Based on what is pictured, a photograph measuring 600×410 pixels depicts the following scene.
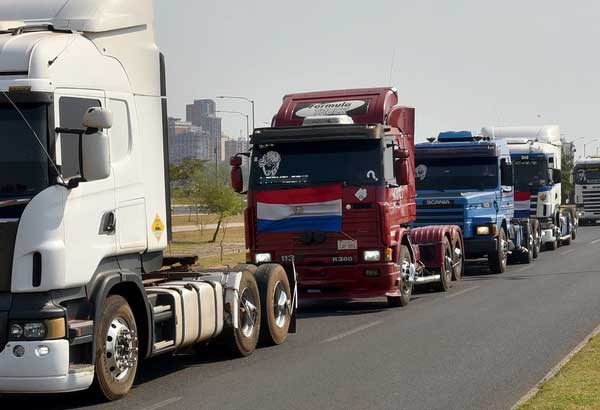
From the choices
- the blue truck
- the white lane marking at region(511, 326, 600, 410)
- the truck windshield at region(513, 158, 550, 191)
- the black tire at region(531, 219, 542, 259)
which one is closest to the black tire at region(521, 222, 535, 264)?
the black tire at region(531, 219, 542, 259)

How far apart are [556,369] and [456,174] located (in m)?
14.9

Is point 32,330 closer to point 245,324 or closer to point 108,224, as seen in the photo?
point 108,224

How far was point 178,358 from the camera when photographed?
14.8 m

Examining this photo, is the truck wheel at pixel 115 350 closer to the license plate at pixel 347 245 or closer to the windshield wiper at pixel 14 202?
the windshield wiper at pixel 14 202

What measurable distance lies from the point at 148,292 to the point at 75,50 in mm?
2697

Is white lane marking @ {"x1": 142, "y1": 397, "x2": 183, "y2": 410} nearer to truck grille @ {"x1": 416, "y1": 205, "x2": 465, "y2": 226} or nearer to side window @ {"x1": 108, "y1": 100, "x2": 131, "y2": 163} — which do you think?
side window @ {"x1": 108, "y1": 100, "x2": 131, "y2": 163}

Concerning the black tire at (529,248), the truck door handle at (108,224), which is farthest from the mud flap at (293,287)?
the black tire at (529,248)

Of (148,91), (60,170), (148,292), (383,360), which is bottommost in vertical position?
(383,360)

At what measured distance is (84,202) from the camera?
1095 centimetres

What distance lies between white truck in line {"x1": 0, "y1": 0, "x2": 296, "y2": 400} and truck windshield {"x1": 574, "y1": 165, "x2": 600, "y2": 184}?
150 ft

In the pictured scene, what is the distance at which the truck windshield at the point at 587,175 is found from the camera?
5681 cm

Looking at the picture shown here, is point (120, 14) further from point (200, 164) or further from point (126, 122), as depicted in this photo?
point (200, 164)

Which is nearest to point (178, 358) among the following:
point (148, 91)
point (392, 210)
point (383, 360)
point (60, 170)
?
point (383, 360)

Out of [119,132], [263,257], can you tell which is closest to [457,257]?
[263,257]
